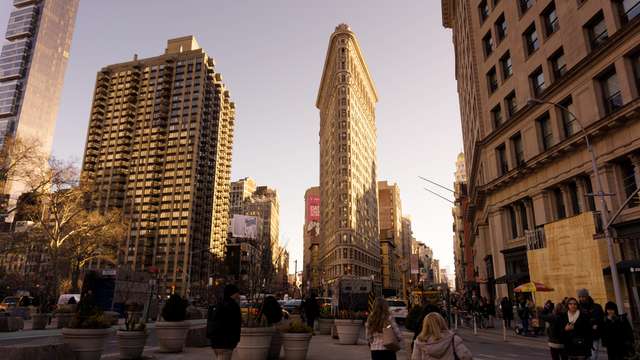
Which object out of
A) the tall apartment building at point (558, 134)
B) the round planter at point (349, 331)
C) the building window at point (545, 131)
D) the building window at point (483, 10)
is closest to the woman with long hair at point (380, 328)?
the round planter at point (349, 331)

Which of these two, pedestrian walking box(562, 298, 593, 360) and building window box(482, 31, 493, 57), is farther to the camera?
building window box(482, 31, 493, 57)

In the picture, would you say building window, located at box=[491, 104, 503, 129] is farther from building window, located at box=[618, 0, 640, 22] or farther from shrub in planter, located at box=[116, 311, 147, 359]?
shrub in planter, located at box=[116, 311, 147, 359]

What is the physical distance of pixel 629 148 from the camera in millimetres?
21828

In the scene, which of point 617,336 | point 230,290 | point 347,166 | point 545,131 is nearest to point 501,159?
point 545,131

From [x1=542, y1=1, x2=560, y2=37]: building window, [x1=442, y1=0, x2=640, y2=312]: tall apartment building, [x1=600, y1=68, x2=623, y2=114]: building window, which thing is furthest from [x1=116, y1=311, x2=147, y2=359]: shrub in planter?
[x1=542, y1=1, x2=560, y2=37]: building window

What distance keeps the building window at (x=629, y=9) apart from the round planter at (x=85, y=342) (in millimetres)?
27516

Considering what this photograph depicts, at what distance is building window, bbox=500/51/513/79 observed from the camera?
115 ft

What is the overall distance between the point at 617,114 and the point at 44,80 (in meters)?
230

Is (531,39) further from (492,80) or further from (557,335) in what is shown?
(557,335)

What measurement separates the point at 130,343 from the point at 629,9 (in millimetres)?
28112

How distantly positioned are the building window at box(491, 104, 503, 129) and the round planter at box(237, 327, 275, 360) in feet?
101

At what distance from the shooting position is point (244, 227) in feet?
290

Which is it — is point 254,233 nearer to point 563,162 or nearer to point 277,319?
point 563,162

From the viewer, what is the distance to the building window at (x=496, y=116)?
3648 cm
